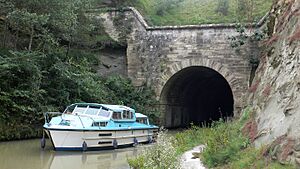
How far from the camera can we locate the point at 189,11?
2752cm

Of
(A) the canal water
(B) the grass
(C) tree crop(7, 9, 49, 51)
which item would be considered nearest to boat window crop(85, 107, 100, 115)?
(A) the canal water

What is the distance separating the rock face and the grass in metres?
12.4

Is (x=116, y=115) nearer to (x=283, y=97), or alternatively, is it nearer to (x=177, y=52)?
(x=177, y=52)

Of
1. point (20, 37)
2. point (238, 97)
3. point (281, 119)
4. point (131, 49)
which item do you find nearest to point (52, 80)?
point (20, 37)

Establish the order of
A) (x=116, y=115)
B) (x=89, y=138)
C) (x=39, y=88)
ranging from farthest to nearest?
(x=39, y=88) → (x=116, y=115) → (x=89, y=138)

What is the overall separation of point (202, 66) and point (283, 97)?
13.4m

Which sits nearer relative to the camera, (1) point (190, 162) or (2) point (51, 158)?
(1) point (190, 162)

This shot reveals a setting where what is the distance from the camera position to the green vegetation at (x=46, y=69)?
51.4 feet

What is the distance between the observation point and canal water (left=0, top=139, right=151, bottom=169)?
11453 mm

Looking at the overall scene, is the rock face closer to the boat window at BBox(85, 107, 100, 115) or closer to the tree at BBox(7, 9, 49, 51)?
the boat window at BBox(85, 107, 100, 115)

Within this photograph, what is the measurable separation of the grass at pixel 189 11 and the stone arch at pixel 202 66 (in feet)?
11.2

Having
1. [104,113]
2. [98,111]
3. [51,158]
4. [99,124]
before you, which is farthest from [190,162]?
[98,111]

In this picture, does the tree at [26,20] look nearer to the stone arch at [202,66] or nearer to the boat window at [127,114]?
the boat window at [127,114]

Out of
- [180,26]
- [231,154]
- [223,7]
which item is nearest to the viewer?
[231,154]
